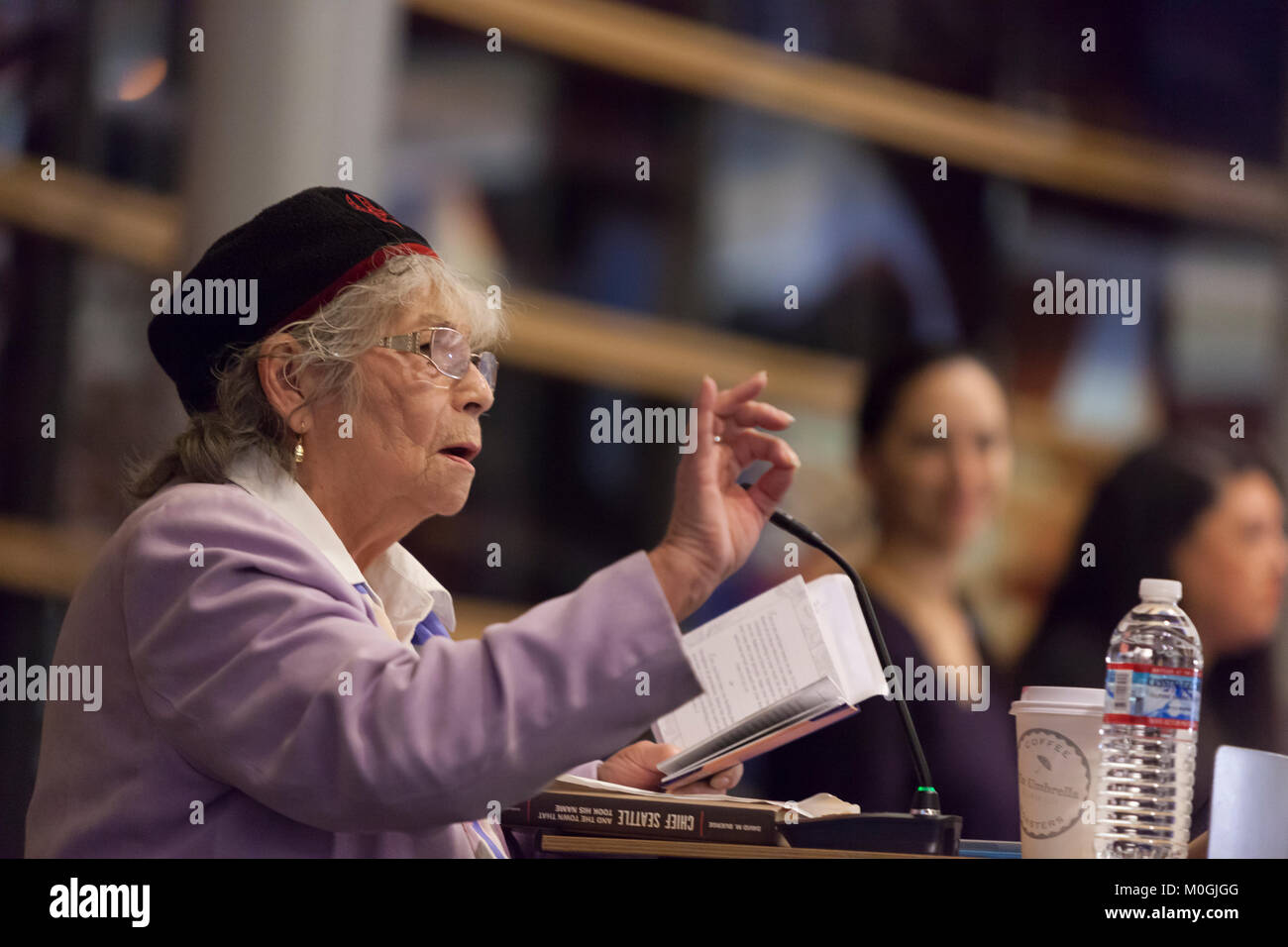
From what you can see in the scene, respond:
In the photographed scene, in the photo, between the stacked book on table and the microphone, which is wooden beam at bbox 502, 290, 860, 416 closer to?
the microphone

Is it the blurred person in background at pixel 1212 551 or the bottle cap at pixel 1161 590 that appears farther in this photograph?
the blurred person in background at pixel 1212 551

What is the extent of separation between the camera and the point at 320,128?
332 cm

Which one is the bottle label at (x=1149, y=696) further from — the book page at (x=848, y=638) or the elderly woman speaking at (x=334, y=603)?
the elderly woman speaking at (x=334, y=603)

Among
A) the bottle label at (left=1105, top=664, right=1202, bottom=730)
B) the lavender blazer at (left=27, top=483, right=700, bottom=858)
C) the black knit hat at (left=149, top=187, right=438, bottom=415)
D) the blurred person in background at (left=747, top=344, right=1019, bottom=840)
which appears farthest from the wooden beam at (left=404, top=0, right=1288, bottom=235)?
the bottle label at (left=1105, top=664, right=1202, bottom=730)

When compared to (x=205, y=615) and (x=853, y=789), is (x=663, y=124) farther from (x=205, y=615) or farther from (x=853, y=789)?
(x=205, y=615)

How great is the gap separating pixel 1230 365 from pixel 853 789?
355cm

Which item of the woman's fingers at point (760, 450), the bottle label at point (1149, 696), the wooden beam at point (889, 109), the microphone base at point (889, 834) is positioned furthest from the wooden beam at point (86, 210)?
the bottle label at point (1149, 696)

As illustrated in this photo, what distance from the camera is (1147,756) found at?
1467mm

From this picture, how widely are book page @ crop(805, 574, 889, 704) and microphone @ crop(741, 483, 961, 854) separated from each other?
0.04 feet

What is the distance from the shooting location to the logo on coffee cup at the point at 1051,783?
4.70ft

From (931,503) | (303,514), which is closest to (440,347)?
(303,514)

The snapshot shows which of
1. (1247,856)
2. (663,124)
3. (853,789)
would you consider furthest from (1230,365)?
(1247,856)

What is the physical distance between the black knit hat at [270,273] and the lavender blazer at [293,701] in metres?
0.27
